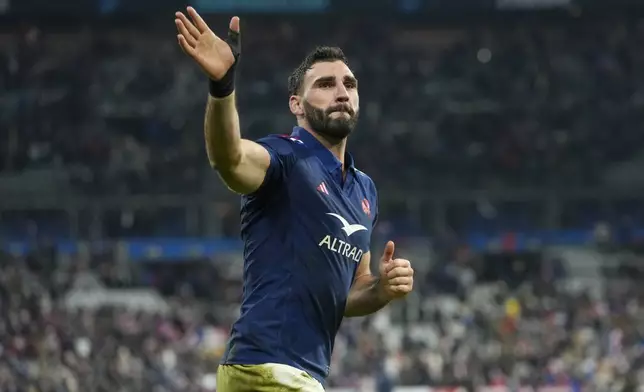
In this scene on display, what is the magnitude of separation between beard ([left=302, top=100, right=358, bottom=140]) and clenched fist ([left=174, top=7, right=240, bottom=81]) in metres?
0.75

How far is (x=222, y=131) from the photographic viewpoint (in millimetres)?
4020

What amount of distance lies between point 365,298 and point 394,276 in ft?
0.67

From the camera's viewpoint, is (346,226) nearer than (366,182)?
Yes

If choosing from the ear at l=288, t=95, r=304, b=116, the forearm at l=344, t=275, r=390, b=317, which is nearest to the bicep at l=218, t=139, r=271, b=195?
the ear at l=288, t=95, r=304, b=116

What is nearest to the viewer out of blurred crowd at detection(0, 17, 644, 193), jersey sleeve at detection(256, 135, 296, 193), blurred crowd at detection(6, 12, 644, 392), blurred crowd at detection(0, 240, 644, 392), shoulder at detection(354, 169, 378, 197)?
jersey sleeve at detection(256, 135, 296, 193)

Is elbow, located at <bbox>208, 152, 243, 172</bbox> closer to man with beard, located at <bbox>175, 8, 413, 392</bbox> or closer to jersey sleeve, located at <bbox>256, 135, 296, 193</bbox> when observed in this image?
man with beard, located at <bbox>175, 8, 413, 392</bbox>

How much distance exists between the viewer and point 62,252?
19125 millimetres

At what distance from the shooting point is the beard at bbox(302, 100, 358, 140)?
15.4ft

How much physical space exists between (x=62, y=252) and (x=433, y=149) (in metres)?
6.91

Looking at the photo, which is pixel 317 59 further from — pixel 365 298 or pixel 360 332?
pixel 360 332

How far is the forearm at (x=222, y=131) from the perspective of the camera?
4.00 metres

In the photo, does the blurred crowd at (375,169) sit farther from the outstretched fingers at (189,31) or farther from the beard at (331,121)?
the outstretched fingers at (189,31)

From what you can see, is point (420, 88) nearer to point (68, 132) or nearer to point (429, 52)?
point (429, 52)

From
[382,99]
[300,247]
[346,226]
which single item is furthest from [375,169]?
[300,247]
